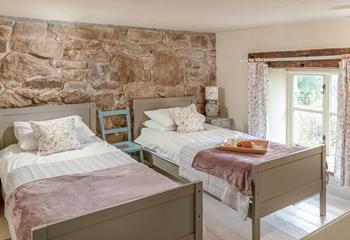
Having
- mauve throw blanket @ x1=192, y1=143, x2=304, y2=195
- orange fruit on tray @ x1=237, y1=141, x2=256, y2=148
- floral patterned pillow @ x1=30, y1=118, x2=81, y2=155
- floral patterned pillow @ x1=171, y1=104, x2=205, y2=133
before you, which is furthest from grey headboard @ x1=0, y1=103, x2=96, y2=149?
orange fruit on tray @ x1=237, y1=141, x2=256, y2=148

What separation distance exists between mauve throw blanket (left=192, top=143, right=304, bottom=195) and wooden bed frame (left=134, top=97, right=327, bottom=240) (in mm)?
A: 116

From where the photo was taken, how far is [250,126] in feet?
15.6

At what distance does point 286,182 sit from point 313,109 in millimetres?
1840

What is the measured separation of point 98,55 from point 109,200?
2.61 m

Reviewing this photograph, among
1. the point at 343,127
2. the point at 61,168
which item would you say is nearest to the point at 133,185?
the point at 61,168

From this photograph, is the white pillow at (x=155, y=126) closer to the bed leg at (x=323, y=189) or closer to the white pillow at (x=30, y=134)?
the white pillow at (x=30, y=134)

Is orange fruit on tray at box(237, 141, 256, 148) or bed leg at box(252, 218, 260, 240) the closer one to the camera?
bed leg at box(252, 218, 260, 240)

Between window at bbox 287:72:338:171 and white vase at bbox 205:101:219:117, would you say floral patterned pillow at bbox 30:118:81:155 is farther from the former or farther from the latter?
window at bbox 287:72:338:171

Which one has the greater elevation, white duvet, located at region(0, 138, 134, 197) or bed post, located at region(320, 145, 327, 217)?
white duvet, located at region(0, 138, 134, 197)

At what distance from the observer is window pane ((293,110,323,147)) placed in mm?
4227

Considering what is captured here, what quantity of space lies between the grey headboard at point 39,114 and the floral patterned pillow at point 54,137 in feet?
1.36

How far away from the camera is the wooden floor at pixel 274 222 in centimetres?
289

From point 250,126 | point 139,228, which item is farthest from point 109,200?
point 250,126

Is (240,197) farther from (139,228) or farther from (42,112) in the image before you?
(42,112)
